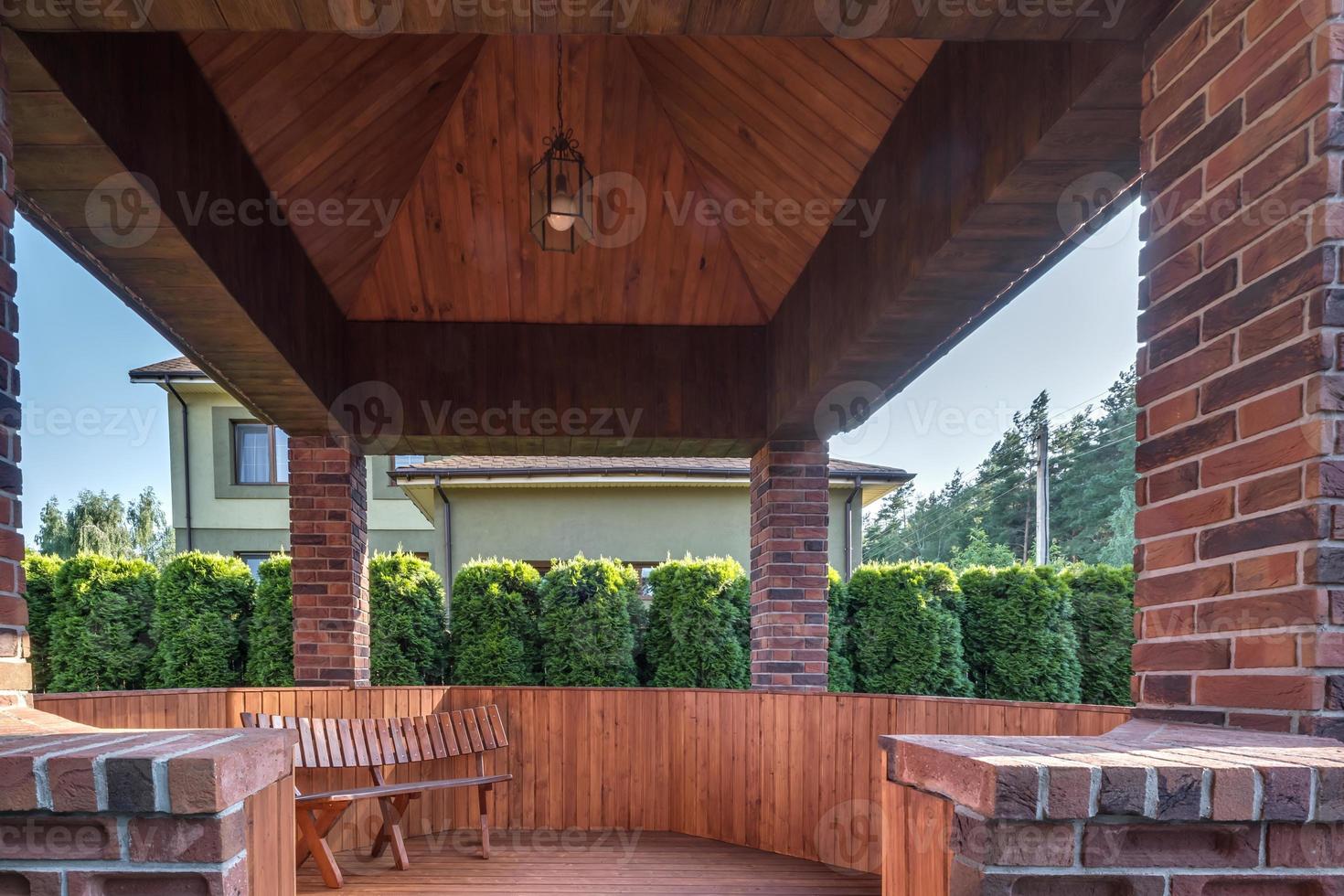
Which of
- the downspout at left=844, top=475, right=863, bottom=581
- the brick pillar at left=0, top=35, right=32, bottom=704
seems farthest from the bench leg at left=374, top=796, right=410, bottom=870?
the downspout at left=844, top=475, right=863, bottom=581

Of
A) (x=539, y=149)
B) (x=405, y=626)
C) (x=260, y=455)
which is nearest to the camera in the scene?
(x=539, y=149)

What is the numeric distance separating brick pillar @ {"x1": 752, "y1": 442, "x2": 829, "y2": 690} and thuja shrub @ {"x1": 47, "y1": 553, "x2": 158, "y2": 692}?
17.4ft

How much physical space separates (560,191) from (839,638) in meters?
4.82

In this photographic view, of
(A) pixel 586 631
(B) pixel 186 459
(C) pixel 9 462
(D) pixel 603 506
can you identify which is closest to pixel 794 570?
(A) pixel 586 631

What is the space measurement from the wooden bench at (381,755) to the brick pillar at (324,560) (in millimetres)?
426

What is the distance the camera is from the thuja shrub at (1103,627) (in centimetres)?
719

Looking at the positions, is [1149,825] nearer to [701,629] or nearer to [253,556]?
Answer: [701,629]

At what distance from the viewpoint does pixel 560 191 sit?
12.4 ft

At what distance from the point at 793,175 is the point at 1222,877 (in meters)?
3.46

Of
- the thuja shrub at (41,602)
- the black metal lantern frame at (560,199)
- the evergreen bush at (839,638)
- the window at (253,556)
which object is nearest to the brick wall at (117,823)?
the black metal lantern frame at (560,199)

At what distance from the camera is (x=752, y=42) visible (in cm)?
356

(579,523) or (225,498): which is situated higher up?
(225,498)

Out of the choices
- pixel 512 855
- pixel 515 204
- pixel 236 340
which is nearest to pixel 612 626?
pixel 512 855

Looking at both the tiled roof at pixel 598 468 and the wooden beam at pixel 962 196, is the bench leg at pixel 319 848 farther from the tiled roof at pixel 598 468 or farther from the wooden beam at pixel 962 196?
the tiled roof at pixel 598 468
